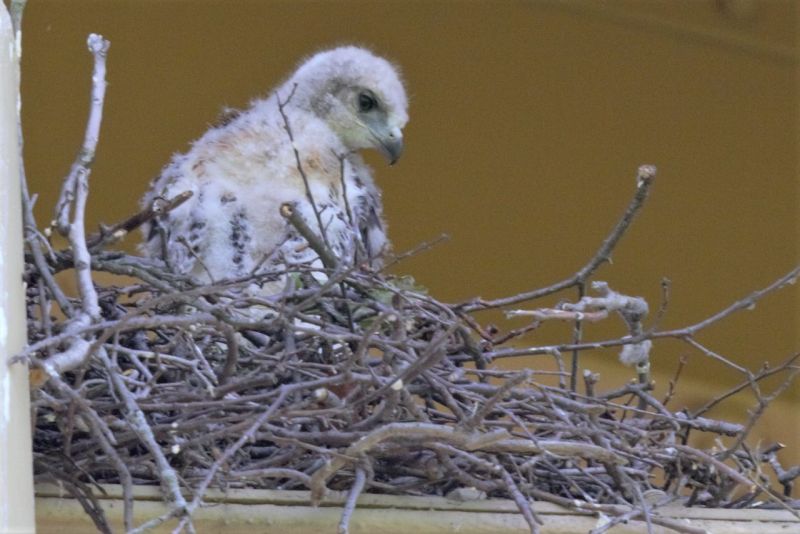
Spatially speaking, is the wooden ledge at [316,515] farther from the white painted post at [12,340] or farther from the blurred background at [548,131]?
the blurred background at [548,131]

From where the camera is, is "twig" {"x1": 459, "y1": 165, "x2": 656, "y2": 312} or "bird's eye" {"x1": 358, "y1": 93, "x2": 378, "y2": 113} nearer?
"twig" {"x1": 459, "y1": 165, "x2": 656, "y2": 312}

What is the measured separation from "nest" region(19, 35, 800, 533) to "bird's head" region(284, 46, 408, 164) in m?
0.66

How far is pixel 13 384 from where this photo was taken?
1266 millimetres

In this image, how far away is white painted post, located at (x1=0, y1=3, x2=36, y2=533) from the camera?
1248 millimetres

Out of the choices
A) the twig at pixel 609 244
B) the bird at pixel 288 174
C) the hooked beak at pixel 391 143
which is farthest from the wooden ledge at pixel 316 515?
the hooked beak at pixel 391 143

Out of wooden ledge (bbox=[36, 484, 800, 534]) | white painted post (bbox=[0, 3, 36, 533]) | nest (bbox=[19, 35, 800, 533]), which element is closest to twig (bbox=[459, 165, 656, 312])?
nest (bbox=[19, 35, 800, 533])

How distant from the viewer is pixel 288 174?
6.88ft

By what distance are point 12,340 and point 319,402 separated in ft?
1.00

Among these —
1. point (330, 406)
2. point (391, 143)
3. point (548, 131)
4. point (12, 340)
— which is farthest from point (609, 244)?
point (548, 131)

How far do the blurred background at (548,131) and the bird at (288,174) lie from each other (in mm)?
764

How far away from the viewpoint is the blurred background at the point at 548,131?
3105 millimetres

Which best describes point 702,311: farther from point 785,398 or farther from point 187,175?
point 187,175

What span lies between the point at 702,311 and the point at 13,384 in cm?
244

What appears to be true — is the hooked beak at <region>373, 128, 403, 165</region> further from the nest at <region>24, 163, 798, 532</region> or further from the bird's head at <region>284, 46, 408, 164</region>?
the nest at <region>24, 163, 798, 532</region>
